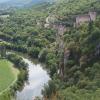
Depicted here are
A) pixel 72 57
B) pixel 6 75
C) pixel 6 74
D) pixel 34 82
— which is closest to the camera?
pixel 72 57

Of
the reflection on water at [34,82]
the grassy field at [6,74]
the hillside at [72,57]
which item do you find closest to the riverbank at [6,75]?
the grassy field at [6,74]

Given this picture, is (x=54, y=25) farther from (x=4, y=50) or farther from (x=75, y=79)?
(x=75, y=79)

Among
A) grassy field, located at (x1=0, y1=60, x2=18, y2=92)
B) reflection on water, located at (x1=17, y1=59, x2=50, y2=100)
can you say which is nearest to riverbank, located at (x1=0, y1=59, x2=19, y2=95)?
grassy field, located at (x1=0, y1=60, x2=18, y2=92)

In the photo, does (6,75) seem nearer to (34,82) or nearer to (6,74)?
(6,74)

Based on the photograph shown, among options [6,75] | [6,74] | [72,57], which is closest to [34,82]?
[6,75]

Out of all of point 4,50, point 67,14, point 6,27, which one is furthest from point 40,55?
point 6,27

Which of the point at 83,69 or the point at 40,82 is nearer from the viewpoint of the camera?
the point at 83,69
